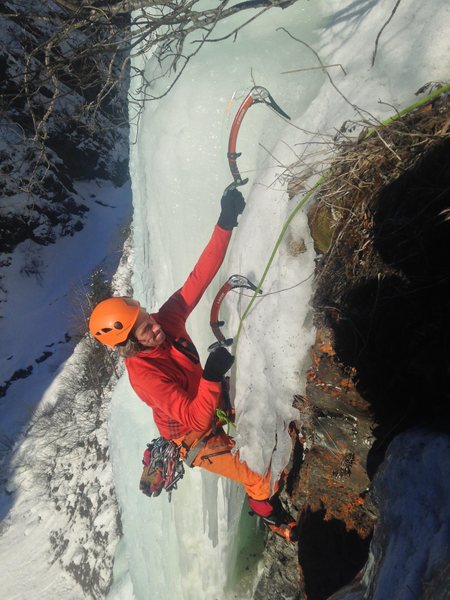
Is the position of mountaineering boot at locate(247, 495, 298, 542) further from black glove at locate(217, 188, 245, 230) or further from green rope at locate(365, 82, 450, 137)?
green rope at locate(365, 82, 450, 137)

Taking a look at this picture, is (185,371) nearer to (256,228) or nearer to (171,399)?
(171,399)

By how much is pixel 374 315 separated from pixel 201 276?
140 centimetres

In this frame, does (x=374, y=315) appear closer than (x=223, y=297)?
Yes

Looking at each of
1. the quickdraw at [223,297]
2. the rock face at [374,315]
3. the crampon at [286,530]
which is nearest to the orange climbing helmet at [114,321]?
the quickdraw at [223,297]

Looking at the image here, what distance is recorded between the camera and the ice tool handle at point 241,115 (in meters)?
2.45

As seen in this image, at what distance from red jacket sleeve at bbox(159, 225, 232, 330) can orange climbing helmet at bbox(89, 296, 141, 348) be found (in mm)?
342

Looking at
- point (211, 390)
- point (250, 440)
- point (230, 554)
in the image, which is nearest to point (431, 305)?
point (211, 390)

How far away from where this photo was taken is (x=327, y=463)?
1.93m

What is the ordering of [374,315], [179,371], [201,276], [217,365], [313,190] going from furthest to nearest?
[201,276]
[179,371]
[217,365]
[313,190]
[374,315]

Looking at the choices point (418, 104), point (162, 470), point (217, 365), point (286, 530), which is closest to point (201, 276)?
point (217, 365)

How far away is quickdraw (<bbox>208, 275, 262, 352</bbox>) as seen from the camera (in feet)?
7.64

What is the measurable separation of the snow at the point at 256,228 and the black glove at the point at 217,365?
0.16 meters

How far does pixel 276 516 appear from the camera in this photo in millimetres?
2568

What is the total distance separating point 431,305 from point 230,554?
2644mm
